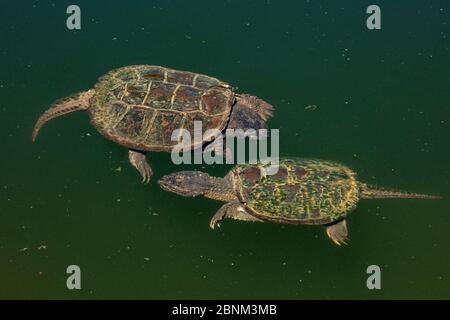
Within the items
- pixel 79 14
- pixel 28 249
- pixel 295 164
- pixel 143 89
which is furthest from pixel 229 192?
pixel 79 14

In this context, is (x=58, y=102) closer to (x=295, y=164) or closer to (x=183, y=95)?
(x=183, y=95)

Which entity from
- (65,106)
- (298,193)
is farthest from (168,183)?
(65,106)

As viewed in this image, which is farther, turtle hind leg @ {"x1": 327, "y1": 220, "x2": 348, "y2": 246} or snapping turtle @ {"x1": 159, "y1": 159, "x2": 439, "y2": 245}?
turtle hind leg @ {"x1": 327, "y1": 220, "x2": 348, "y2": 246}

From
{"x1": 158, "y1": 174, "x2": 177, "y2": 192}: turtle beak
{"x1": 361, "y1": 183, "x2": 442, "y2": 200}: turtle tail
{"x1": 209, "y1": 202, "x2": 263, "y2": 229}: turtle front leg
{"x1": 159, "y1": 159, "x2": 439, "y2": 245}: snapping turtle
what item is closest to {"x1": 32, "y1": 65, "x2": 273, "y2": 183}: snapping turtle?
{"x1": 158, "y1": 174, "x2": 177, "y2": 192}: turtle beak

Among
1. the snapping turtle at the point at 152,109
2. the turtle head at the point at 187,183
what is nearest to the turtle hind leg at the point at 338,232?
the turtle head at the point at 187,183

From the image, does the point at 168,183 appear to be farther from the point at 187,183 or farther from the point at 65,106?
the point at 65,106

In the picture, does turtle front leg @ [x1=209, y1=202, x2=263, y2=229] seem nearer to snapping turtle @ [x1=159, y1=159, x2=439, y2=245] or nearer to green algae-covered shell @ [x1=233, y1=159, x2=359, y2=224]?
snapping turtle @ [x1=159, y1=159, x2=439, y2=245]
